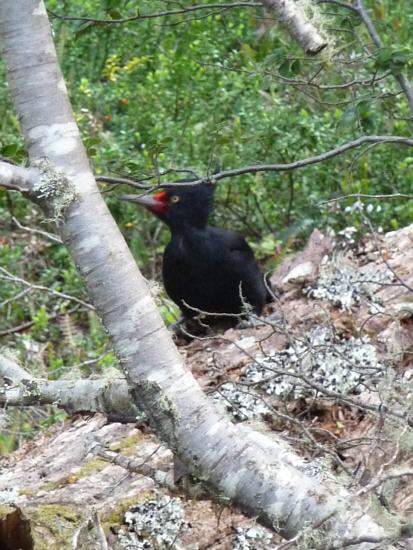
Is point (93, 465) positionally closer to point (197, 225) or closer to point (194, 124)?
point (197, 225)

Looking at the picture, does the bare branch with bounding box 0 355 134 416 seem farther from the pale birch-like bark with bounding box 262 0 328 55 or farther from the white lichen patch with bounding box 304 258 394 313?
the white lichen patch with bounding box 304 258 394 313

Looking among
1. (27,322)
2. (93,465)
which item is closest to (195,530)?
(93,465)

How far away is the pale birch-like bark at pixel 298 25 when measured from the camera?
3.12 meters

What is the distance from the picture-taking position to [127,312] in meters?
2.41

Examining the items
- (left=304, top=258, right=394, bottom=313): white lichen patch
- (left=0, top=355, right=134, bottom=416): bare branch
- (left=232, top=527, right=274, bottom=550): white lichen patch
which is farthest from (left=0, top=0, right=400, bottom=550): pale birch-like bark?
(left=304, top=258, right=394, bottom=313): white lichen patch

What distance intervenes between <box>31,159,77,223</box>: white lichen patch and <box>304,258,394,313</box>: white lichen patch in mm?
1922

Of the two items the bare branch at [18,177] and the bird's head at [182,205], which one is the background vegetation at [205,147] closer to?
the bird's head at [182,205]

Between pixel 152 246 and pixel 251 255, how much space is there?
4.30ft

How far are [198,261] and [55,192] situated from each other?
2.85 m

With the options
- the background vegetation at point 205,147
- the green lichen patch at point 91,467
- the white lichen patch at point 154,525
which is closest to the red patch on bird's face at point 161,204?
the background vegetation at point 205,147

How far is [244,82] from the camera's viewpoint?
6684 millimetres

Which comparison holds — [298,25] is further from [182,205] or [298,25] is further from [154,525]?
[182,205]

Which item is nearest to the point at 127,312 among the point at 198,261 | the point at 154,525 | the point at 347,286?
the point at 154,525

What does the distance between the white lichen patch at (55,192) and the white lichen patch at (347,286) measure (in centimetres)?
192
